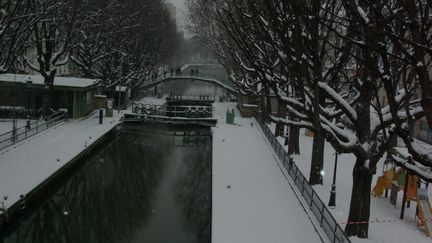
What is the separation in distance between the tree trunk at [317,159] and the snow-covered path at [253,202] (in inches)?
52.2

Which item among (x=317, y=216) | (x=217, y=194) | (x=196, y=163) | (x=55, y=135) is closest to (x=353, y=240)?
(x=317, y=216)

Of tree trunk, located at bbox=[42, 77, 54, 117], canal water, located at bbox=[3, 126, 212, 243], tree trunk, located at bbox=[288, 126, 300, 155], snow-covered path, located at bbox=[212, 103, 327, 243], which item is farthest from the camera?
tree trunk, located at bbox=[42, 77, 54, 117]

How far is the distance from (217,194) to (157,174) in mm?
6804

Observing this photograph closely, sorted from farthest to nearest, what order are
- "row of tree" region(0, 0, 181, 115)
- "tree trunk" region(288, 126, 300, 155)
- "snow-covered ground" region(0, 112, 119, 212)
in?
"row of tree" region(0, 0, 181, 115) < "tree trunk" region(288, 126, 300, 155) < "snow-covered ground" region(0, 112, 119, 212)

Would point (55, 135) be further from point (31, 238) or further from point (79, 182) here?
point (31, 238)

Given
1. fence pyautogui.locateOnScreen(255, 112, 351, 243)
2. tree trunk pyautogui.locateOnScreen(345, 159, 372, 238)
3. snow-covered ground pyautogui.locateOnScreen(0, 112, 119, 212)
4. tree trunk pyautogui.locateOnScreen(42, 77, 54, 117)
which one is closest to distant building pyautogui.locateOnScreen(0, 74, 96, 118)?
tree trunk pyautogui.locateOnScreen(42, 77, 54, 117)

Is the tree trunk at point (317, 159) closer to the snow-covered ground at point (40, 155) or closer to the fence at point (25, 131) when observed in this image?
the snow-covered ground at point (40, 155)

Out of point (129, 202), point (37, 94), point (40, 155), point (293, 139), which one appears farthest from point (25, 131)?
point (293, 139)

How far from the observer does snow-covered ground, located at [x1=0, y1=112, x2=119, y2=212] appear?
1809cm

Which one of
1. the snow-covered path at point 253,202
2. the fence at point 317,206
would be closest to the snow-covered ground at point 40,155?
the snow-covered path at point 253,202

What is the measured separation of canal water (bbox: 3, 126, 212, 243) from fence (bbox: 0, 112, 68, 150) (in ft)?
13.6

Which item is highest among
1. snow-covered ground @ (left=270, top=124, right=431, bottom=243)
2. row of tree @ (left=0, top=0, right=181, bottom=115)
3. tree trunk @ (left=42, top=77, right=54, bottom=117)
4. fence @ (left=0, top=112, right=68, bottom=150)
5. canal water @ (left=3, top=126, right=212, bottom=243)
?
row of tree @ (left=0, top=0, right=181, bottom=115)

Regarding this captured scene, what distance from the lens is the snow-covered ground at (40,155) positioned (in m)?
18.1

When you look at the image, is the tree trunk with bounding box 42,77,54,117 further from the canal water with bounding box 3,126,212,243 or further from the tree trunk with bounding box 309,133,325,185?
the tree trunk with bounding box 309,133,325,185
